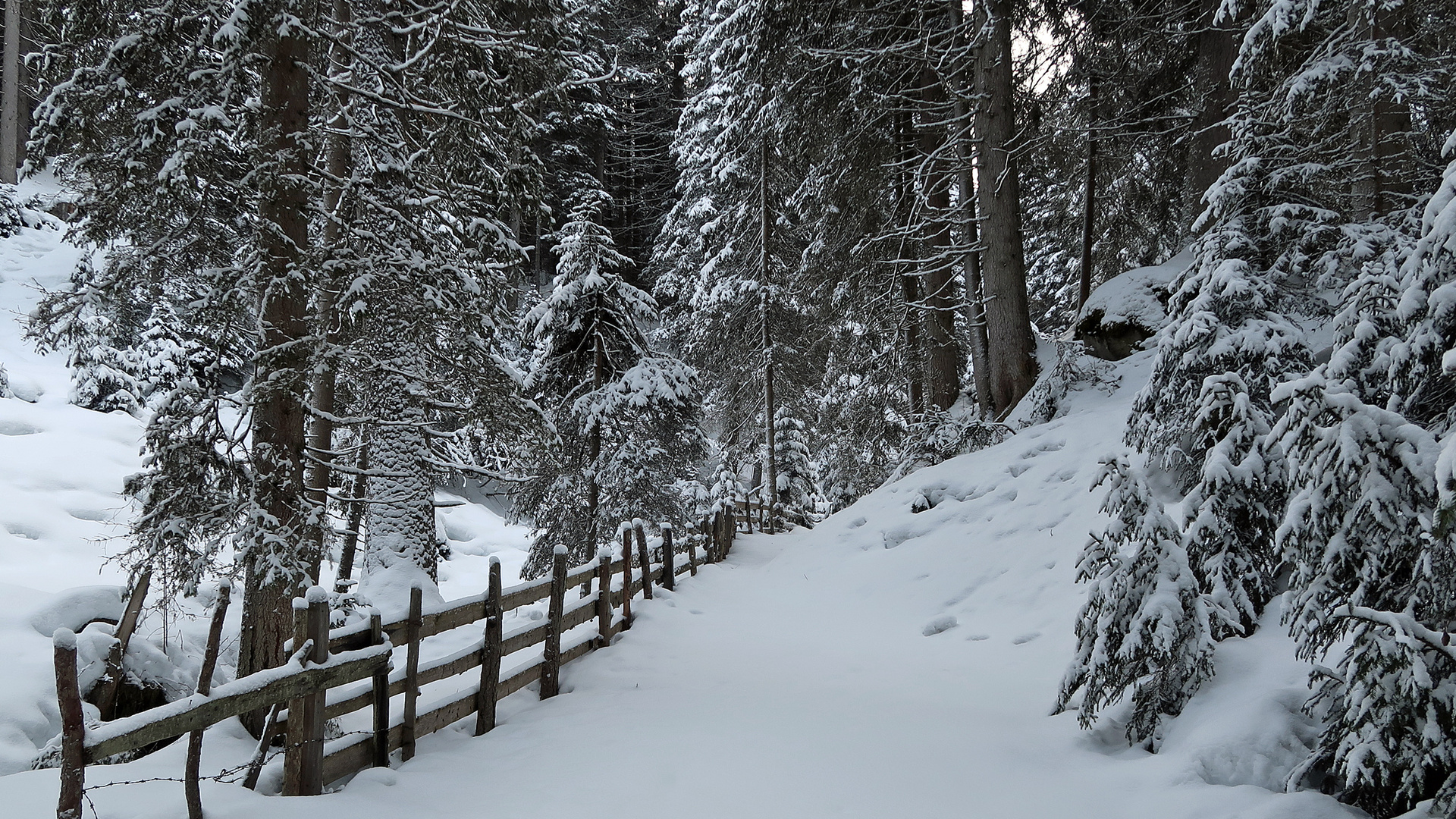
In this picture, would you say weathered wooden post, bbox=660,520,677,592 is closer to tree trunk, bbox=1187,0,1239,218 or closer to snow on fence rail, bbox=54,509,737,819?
snow on fence rail, bbox=54,509,737,819

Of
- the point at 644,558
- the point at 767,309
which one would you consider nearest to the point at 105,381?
the point at 644,558

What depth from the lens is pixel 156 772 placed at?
4.40 m

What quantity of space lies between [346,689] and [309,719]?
611mm

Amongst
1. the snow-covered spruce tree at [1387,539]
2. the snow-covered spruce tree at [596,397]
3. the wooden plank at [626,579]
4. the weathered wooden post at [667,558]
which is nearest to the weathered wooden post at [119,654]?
the wooden plank at [626,579]

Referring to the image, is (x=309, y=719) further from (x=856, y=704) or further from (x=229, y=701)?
(x=856, y=704)

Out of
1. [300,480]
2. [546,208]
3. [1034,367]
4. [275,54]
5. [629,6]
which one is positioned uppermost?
[629,6]

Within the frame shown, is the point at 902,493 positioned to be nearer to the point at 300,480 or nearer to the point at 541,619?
the point at 541,619

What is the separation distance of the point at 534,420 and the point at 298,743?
3.81 meters

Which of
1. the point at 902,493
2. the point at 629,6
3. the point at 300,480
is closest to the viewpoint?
the point at 300,480

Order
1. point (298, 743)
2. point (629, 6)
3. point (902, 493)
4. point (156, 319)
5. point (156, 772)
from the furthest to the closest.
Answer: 1. point (629, 6)
2. point (156, 319)
3. point (902, 493)
4. point (156, 772)
5. point (298, 743)

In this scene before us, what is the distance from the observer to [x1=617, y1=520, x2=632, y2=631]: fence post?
8.77 metres

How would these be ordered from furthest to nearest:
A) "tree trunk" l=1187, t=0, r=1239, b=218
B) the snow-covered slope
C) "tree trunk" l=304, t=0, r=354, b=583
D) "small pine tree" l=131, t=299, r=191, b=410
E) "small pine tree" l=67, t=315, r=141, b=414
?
"small pine tree" l=131, t=299, r=191, b=410, "small pine tree" l=67, t=315, r=141, b=414, "tree trunk" l=1187, t=0, r=1239, b=218, "tree trunk" l=304, t=0, r=354, b=583, the snow-covered slope

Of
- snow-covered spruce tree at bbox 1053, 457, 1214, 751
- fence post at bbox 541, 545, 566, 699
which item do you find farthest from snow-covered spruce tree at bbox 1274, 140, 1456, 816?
fence post at bbox 541, 545, 566, 699

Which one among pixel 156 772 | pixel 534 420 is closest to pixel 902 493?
pixel 534 420
